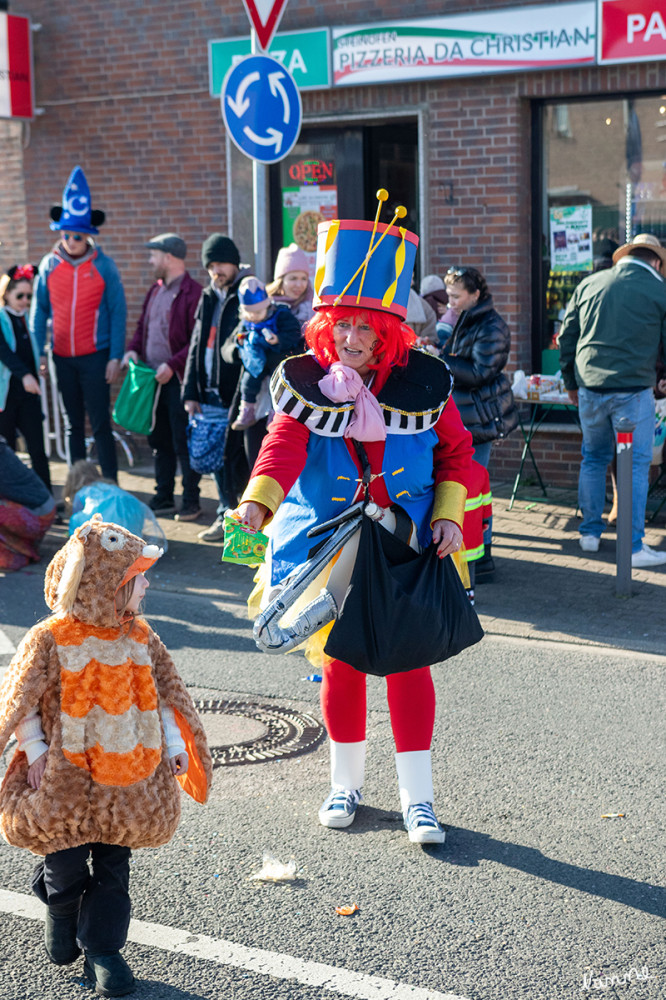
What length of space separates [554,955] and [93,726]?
151 cm

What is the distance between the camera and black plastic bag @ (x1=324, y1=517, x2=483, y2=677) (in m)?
4.08

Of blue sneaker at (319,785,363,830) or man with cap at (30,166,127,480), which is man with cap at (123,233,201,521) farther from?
blue sneaker at (319,785,363,830)

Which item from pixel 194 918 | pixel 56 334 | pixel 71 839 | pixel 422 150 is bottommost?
pixel 194 918

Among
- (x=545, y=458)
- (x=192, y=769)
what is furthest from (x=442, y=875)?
(x=545, y=458)

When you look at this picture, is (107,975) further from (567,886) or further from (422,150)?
(422,150)

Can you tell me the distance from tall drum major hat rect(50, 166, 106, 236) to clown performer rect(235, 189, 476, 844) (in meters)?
5.90

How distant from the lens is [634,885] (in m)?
4.10

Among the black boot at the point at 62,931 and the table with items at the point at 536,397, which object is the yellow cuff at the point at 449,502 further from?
the table with items at the point at 536,397

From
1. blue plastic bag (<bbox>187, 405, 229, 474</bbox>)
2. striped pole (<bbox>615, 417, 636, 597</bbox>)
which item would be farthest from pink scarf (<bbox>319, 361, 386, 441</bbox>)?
blue plastic bag (<bbox>187, 405, 229, 474</bbox>)

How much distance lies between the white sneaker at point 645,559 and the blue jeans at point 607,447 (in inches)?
1.9

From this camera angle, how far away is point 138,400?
32.8 feet

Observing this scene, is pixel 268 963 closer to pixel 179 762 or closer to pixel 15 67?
pixel 179 762

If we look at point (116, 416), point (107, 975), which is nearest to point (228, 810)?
point (107, 975)

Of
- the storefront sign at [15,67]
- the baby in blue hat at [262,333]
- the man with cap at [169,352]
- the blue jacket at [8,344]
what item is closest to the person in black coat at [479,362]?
the baby in blue hat at [262,333]
